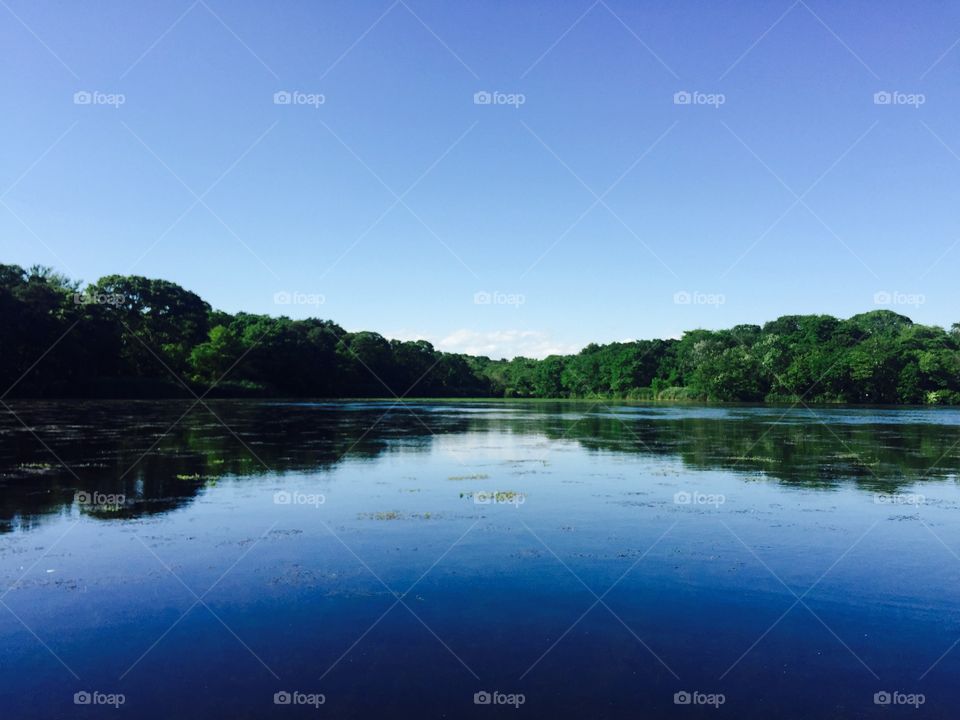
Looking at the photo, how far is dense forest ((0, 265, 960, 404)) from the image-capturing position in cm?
7631

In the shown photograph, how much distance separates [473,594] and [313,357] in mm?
118003

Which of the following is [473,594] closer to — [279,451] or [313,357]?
[279,451]

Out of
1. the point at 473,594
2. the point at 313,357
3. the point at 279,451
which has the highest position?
the point at 313,357

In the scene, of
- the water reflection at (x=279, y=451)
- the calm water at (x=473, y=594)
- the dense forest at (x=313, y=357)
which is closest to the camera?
the calm water at (x=473, y=594)

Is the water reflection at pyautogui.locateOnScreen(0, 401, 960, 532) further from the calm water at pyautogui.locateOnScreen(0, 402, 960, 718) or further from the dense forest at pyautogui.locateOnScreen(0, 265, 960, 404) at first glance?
the dense forest at pyautogui.locateOnScreen(0, 265, 960, 404)

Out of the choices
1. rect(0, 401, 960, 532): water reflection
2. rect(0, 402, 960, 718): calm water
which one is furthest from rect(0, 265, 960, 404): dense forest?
rect(0, 402, 960, 718): calm water

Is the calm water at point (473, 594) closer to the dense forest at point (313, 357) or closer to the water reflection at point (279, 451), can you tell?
the water reflection at point (279, 451)

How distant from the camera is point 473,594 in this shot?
30.8 feet

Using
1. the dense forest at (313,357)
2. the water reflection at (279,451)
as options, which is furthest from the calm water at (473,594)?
the dense forest at (313,357)

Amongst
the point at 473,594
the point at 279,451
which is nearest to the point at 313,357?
the point at 279,451

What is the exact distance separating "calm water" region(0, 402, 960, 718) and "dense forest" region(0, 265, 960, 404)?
217 ft

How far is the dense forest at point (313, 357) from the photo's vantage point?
7631cm

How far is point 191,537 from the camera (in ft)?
41.1

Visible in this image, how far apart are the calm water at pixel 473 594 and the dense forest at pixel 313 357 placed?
66.1 meters
